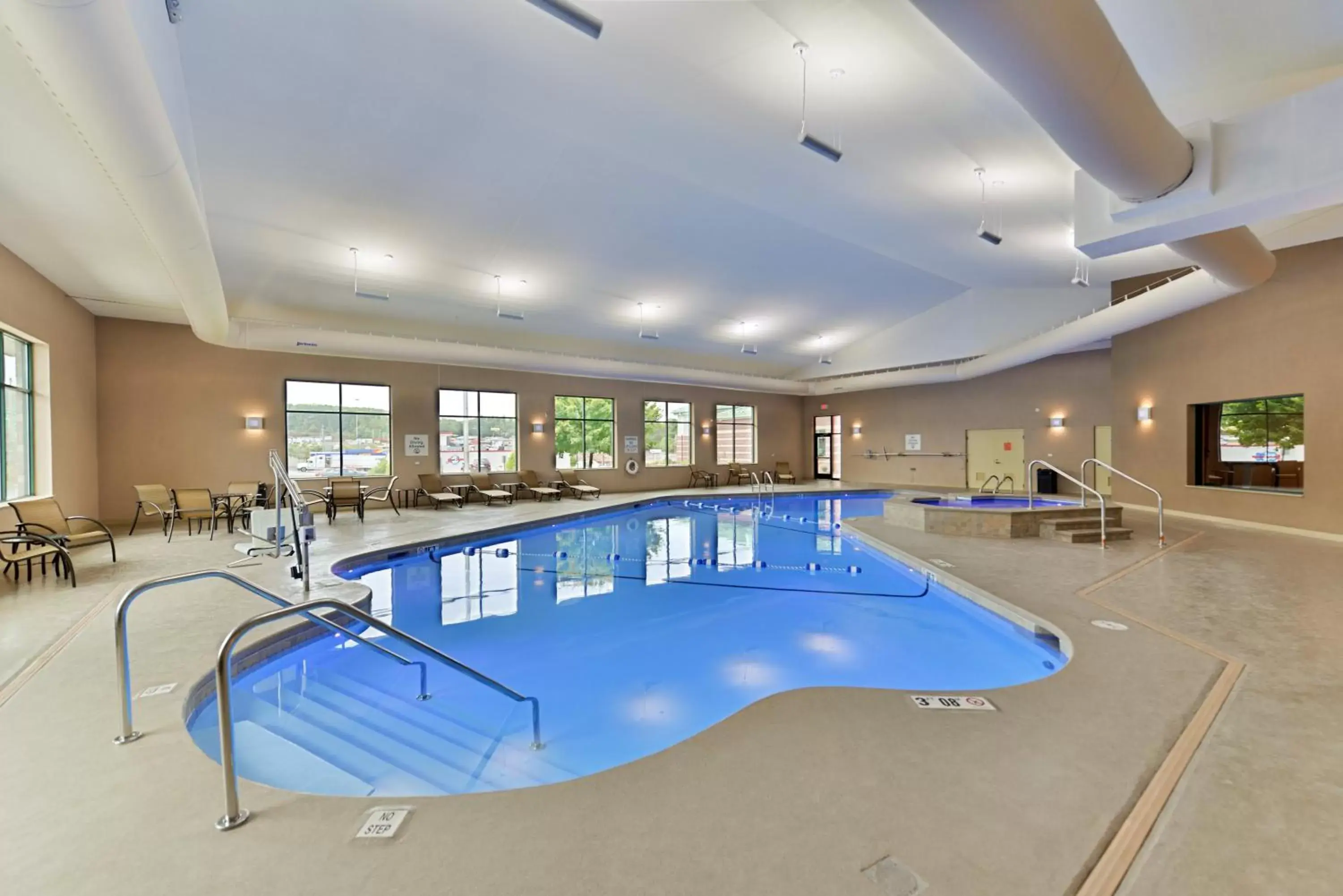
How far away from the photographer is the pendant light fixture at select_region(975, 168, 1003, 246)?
610 cm

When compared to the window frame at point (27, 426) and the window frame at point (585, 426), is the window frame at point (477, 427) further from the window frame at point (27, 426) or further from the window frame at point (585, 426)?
the window frame at point (27, 426)

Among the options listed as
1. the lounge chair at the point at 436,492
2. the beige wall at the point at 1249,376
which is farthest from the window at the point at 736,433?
the beige wall at the point at 1249,376

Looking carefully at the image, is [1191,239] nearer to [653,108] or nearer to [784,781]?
[653,108]

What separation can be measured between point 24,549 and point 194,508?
2790 mm

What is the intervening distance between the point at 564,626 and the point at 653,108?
4529mm

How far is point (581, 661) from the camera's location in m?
4.23

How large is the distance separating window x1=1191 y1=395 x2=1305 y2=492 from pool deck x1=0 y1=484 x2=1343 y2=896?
20.9 ft

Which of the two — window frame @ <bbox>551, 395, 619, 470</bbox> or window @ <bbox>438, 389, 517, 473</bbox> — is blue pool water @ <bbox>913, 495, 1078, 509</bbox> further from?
window @ <bbox>438, 389, 517, 473</bbox>

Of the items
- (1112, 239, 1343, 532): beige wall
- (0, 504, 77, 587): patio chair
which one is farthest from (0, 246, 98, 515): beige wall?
(1112, 239, 1343, 532): beige wall

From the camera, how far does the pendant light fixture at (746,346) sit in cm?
1327

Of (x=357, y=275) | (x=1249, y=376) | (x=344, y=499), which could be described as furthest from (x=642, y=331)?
(x=1249, y=376)

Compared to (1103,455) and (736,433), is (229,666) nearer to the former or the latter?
(1103,455)

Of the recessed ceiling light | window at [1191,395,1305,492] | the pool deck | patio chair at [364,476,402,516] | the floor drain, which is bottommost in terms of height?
the pool deck

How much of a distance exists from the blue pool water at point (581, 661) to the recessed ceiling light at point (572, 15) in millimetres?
3977
